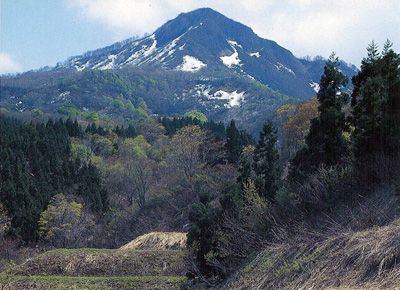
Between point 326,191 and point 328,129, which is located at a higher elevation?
point 328,129

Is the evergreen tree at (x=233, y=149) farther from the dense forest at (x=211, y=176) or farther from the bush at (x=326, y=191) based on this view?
the bush at (x=326, y=191)

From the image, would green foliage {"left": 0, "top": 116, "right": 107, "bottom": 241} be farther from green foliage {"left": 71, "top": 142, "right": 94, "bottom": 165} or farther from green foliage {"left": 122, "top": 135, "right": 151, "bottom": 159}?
green foliage {"left": 122, "top": 135, "right": 151, "bottom": 159}

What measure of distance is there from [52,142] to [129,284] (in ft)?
144

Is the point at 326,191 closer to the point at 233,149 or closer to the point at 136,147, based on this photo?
the point at 233,149

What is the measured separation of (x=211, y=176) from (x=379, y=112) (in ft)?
87.2

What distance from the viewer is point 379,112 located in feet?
57.1

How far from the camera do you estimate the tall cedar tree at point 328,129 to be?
21.1 m

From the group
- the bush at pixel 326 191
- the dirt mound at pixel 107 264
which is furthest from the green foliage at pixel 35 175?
the bush at pixel 326 191

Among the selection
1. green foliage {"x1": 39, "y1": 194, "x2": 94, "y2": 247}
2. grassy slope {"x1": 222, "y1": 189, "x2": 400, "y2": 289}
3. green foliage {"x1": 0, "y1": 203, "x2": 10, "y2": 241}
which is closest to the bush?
grassy slope {"x1": 222, "y1": 189, "x2": 400, "y2": 289}

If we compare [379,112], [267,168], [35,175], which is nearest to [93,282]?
[267,168]

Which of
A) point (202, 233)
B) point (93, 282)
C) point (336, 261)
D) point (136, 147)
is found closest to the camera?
point (336, 261)

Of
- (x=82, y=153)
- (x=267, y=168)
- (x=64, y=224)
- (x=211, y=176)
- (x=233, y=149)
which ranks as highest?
(x=82, y=153)

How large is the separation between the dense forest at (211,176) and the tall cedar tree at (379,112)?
0.04m

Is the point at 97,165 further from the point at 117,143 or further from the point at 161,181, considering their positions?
the point at 161,181
